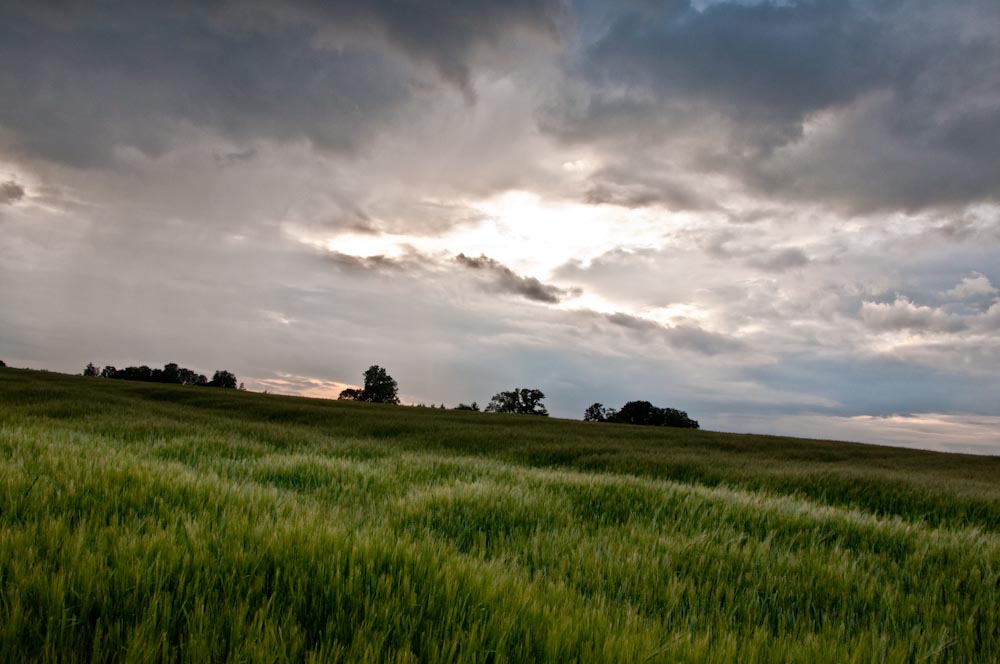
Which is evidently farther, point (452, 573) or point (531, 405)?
point (531, 405)

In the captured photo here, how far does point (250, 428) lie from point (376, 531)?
59.2ft

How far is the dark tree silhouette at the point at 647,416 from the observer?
87125 mm

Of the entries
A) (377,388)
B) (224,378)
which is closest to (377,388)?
(377,388)

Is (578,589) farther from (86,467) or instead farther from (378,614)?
(86,467)

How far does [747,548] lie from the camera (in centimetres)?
469

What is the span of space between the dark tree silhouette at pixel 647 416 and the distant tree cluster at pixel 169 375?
67179 millimetres

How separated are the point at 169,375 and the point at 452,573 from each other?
362 feet

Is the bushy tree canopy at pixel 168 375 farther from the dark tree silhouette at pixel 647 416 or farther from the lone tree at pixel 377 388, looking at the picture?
the dark tree silhouette at pixel 647 416

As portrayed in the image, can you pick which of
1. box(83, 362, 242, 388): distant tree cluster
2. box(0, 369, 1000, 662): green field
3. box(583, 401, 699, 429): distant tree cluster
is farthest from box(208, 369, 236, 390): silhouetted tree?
box(0, 369, 1000, 662): green field

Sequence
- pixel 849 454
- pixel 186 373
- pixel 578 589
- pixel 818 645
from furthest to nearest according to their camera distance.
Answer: pixel 186 373
pixel 849 454
pixel 578 589
pixel 818 645

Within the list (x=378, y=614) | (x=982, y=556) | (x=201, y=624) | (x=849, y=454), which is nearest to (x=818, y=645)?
(x=378, y=614)

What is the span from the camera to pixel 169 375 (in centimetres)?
9569

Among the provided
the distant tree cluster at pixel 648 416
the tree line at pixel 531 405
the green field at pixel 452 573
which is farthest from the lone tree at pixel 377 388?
the green field at pixel 452 573

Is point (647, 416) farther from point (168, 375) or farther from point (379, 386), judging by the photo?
point (168, 375)
